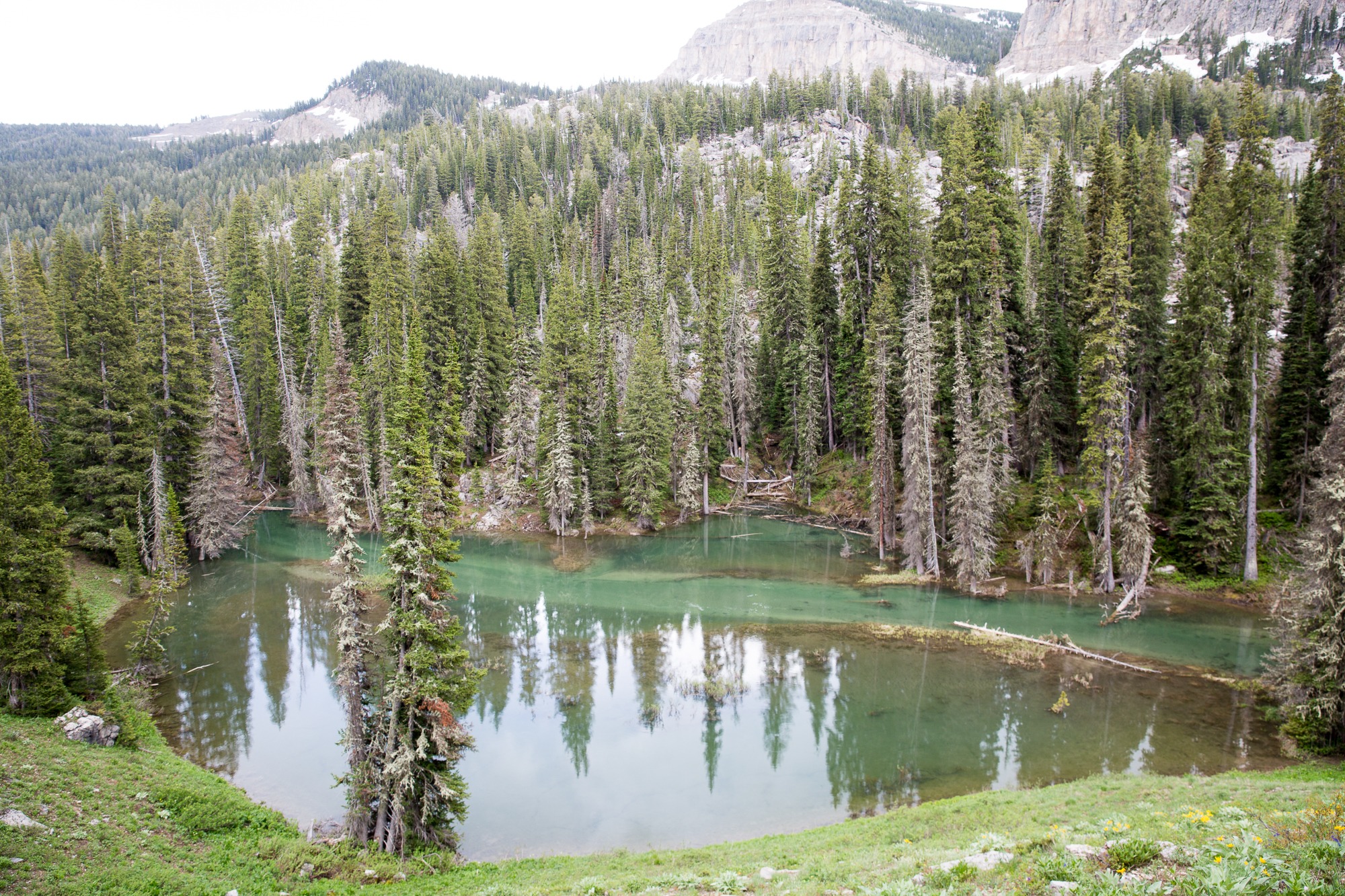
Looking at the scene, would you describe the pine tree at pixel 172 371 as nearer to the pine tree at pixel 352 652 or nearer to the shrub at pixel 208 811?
the shrub at pixel 208 811

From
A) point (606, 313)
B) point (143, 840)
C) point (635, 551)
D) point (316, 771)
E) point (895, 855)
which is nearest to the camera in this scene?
point (895, 855)

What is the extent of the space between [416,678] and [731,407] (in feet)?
148

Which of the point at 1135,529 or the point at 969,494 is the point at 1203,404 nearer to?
the point at 1135,529

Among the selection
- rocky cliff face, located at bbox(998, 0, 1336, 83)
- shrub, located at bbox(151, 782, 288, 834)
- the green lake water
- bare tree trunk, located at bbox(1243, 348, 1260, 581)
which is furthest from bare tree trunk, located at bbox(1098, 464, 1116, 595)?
rocky cliff face, located at bbox(998, 0, 1336, 83)

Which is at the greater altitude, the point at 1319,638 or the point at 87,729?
the point at 1319,638

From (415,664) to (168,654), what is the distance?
68.4 ft

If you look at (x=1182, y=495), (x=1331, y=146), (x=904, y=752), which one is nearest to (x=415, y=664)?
(x=904, y=752)

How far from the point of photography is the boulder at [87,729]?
1847cm

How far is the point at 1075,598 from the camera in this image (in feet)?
110

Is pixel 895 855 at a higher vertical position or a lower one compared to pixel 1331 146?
lower

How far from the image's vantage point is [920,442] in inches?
1459

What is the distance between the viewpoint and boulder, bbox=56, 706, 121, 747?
18.5 m

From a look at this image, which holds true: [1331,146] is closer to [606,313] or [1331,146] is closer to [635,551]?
[635,551]

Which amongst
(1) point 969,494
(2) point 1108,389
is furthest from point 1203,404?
(1) point 969,494
